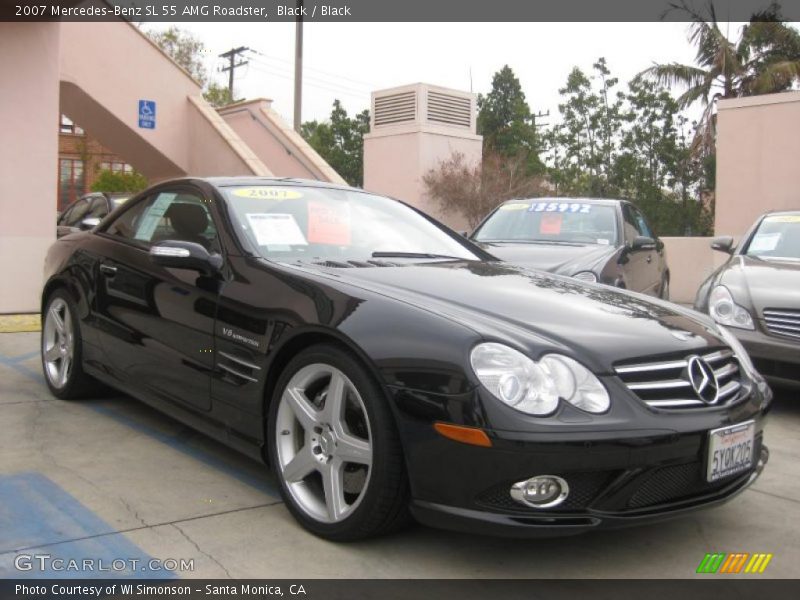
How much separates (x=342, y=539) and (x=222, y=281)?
1313 mm

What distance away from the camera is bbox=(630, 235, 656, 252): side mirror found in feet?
26.3

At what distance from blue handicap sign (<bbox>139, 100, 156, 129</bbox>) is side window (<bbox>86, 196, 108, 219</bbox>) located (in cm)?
374

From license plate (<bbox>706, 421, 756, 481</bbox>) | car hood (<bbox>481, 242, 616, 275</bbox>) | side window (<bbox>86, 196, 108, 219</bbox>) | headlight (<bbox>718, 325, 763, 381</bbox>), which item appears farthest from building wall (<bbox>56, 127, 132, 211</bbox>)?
license plate (<bbox>706, 421, 756, 481</bbox>)

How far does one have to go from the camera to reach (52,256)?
18.1 ft

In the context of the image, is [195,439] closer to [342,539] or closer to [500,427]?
[342,539]

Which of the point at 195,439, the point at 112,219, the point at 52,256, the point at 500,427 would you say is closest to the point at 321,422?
the point at 500,427

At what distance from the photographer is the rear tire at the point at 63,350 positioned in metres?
5.04

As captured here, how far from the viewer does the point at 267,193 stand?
13.9 ft

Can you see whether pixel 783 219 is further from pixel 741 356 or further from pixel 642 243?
pixel 741 356

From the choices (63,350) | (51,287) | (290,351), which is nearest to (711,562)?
(290,351)

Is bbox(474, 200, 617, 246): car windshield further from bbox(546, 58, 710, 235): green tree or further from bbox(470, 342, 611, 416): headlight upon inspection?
bbox(546, 58, 710, 235): green tree
